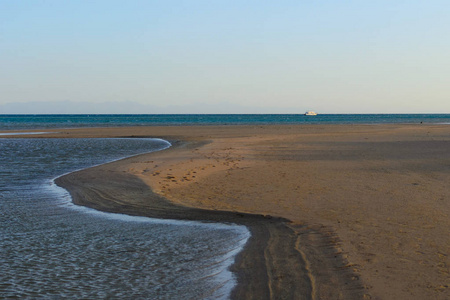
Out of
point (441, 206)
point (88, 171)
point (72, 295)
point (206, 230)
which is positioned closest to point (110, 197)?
point (206, 230)

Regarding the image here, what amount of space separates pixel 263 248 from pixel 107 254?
91.9 inches

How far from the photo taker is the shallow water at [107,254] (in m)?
5.66

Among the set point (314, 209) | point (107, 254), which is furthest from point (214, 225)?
point (107, 254)

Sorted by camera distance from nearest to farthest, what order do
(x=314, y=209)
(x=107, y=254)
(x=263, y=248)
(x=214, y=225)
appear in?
1. (x=107, y=254)
2. (x=263, y=248)
3. (x=214, y=225)
4. (x=314, y=209)

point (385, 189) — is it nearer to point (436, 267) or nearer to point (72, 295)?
point (436, 267)

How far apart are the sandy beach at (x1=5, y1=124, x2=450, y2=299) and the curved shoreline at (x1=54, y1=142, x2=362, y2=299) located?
0.05 ft

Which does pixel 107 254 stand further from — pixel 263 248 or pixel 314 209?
pixel 314 209

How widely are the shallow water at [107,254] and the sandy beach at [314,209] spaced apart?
1.38 ft

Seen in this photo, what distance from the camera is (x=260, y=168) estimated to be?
1628 cm

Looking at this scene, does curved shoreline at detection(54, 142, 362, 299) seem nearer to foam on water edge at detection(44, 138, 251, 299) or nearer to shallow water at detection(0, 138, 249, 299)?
foam on water edge at detection(44, 138, 251, 299)

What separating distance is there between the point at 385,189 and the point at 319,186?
5.33 feet

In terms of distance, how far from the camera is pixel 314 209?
9.60 metres

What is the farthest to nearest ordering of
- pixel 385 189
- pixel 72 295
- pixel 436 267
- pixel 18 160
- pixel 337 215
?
pixel 18 160
pixel 385 189
pixel 337 215
pixel 436 267
pixel 72 295

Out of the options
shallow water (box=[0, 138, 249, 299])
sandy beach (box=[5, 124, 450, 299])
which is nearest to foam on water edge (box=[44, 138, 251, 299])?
shallow water (box=[0, 138, 249, 299])
